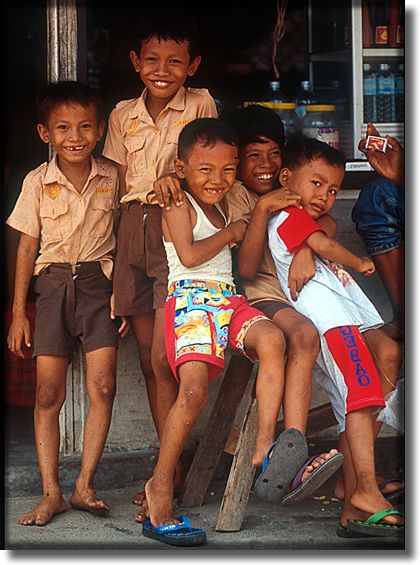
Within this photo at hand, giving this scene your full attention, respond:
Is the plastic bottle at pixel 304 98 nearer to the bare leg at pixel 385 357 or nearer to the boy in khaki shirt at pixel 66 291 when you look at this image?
the boy in khaki shirt at pixel 66 291

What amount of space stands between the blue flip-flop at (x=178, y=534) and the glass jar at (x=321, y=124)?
1.76 meters

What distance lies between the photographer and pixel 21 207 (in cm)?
422

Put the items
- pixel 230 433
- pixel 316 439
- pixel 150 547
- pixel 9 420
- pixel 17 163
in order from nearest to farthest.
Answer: pixel 150 547 → pixel 230 433 → pixel 316 439 → pixel 9 420 → pixel 17 163

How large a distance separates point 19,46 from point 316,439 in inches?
180

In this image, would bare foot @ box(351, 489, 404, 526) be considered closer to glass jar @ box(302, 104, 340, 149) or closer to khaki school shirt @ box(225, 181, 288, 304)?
khaki school shirt @ box(225, 181, 288, 304)

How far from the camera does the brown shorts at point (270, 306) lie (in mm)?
4098

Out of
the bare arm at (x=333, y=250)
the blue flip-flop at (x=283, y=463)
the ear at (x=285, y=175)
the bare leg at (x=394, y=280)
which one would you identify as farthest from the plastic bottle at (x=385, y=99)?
the blue flip-flop at (x=283, y=463)

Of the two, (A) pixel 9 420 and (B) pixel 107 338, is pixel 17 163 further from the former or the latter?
(B) pixel 107 338

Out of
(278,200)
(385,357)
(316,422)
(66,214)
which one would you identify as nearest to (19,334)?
(66,214)

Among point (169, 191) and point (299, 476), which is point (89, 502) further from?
point (169, 191)

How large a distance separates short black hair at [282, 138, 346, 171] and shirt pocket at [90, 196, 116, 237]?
72 centimetres

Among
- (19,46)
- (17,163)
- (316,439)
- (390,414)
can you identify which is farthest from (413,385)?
(19,46)

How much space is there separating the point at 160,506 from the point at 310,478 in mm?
627

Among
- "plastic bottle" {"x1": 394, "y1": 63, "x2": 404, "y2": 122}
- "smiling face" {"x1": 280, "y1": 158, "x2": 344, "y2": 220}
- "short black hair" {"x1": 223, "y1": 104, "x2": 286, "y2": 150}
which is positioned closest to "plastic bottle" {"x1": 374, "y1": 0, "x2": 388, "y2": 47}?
"plastic bottle" {"x1": 394, "y1": 63, "x2": 404, "y2": 122}
